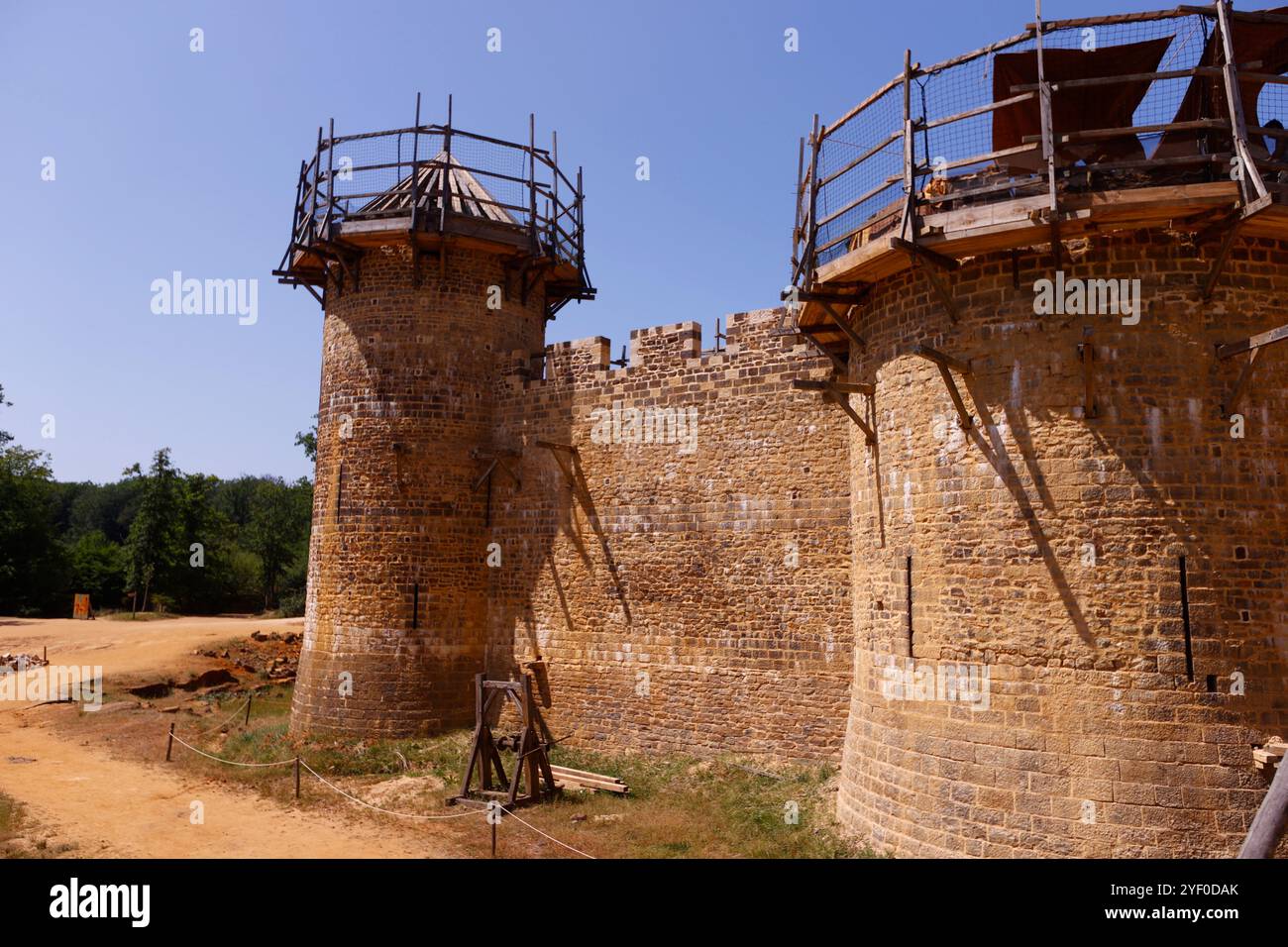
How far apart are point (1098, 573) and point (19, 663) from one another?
25811mm

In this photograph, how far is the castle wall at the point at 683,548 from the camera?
12141mm

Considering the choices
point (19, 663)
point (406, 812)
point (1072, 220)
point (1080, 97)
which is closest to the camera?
point (1072, 220)

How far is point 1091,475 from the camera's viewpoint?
8031mm

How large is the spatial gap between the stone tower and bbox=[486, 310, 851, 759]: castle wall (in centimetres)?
83

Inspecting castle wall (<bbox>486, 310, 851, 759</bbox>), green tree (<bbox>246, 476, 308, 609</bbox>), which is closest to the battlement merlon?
castle wall (<bbox>486, 310, 851, 759</bbox>)

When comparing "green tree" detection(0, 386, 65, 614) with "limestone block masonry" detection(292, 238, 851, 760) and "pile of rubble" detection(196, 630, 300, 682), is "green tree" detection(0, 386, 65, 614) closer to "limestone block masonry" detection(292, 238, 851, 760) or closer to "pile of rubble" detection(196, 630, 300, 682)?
"pile of rubble" detection(196, 630, 300, 682)

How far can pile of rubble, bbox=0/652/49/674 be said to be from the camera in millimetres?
22156

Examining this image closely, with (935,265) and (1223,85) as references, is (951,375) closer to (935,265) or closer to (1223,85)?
(935,265)

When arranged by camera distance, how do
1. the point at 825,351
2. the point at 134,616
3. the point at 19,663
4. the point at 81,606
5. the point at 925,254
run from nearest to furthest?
1. the point at 925,254
2. the point at 825,351
3. the point at 19,663
4. the point at 81,606
5. the point at 134,616

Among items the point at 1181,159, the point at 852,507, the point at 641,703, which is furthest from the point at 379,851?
the point at 1181,159

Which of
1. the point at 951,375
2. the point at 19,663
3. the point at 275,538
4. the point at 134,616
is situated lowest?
the point at 19,663

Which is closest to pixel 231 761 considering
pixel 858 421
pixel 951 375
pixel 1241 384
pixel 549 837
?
pixel 549 837

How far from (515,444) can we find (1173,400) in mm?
10553

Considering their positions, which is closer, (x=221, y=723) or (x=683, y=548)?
(x=683, y=548)
